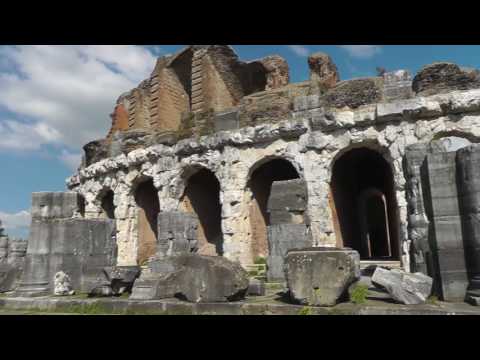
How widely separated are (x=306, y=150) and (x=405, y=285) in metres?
7.55

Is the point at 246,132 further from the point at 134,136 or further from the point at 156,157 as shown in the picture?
the point at 134,136

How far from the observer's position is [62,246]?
24.1 ft

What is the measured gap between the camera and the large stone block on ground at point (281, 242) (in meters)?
8.16

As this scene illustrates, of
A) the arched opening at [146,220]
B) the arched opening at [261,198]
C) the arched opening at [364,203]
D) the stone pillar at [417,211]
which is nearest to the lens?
the stone pillar at [417,211]

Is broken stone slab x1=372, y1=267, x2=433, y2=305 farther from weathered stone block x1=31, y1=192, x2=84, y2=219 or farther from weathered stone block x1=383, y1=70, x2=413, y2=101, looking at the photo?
weathered stone block x1=383, y1=70, x2=413, y2=101

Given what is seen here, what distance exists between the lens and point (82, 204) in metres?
18.1

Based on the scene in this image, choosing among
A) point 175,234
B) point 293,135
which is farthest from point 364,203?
point 175,234

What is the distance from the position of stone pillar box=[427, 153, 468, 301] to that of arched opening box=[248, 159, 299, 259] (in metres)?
7.89

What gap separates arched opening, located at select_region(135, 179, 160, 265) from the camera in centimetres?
1535

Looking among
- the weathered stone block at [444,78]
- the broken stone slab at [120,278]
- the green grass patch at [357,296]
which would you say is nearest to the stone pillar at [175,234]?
the broken stone slab at [120,278]

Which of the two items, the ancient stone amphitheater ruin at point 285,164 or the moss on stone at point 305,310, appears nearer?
the moss on stone at point 305,310

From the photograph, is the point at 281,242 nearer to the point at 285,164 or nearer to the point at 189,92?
the point at 285,164

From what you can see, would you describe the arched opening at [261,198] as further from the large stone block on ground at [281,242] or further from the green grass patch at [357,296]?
the green grass patch at [357,296]
